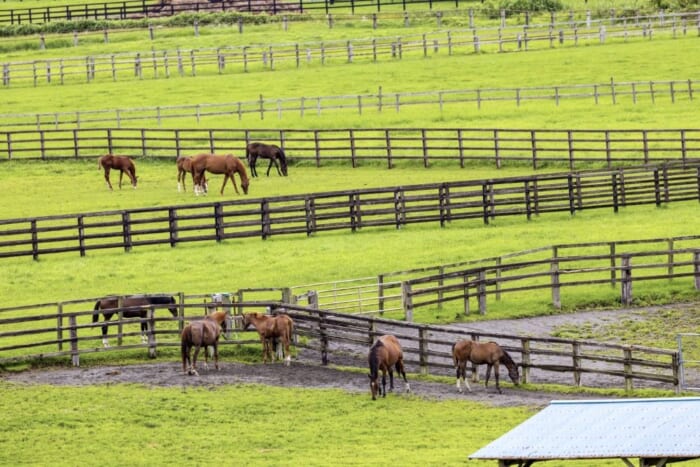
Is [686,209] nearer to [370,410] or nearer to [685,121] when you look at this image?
[685,121]

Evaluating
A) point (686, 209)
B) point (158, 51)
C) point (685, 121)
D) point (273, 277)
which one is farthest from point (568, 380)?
point (158, 51)

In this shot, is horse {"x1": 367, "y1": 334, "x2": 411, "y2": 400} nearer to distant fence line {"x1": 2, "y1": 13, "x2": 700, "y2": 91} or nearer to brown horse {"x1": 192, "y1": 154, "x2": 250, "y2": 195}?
brown horse {"x1": 192, "y1": 154, "x2": 250, "y2": 195}

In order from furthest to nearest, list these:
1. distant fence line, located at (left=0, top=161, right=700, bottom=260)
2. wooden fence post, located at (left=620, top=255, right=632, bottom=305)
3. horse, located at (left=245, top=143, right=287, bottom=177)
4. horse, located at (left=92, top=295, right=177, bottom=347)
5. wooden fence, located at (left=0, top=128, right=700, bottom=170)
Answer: wooden fence, located at (left=0, top=128, right=700, bottom=170)
horse, located at (left=245, top=143, right=287, bottom=177)
distant fence line, located at (left=0, top=161, right=700, bottom=260)
wooden fence post, located at (left=620, top=255, right=632, bottom=305)
horse, located at (left=92, top=295, right=177, bottom=347)

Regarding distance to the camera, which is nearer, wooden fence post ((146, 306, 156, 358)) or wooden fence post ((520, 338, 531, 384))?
wooden fence post ((520, 338, 531, 384))

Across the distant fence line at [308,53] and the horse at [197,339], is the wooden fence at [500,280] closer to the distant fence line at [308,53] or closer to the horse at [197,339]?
the horse at [197,339]

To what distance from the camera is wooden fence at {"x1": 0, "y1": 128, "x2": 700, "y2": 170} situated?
2037 inches

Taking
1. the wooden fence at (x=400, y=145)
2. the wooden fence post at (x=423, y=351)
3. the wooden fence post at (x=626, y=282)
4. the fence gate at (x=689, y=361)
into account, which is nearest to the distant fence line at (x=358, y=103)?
the wooden fence at (x=400, y=145)

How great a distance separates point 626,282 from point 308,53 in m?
42.6

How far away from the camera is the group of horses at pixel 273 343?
91.9ft

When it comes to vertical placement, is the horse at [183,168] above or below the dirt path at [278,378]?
above

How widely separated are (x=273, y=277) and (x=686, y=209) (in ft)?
42.5

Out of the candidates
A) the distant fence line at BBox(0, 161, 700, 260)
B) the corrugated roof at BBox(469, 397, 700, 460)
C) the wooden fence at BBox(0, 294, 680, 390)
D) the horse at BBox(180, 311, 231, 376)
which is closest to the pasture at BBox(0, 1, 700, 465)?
the distant fence line at BBox(0, 161, 700, 260)

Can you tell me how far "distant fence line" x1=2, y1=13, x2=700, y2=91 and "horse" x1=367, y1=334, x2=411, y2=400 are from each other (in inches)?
1869

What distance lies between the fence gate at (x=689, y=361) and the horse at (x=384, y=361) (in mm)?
4517
